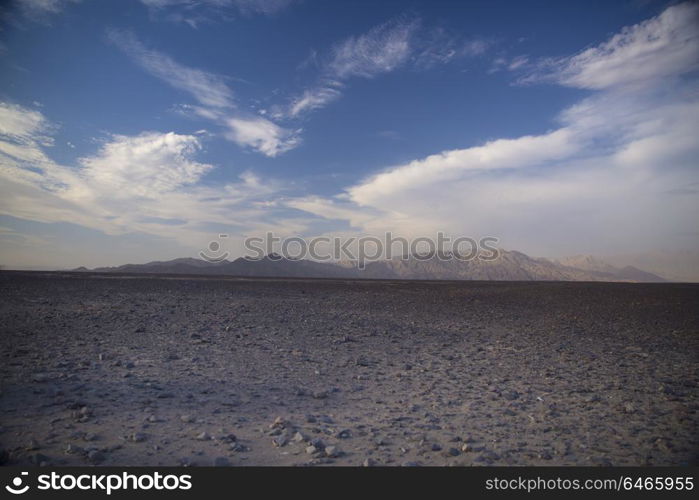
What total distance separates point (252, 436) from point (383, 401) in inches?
94.9

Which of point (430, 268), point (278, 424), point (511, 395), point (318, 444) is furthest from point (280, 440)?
point (430, 268)

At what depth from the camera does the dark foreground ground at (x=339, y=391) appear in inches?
182

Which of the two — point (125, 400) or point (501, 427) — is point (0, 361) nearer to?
point (125, 400)

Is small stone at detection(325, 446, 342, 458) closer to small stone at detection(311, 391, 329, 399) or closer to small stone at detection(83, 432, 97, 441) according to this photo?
small stone at detection(311, 391, 329, 399)

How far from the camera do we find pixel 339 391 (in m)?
6.94

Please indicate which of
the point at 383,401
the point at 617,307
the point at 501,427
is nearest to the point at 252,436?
the point at 383,401

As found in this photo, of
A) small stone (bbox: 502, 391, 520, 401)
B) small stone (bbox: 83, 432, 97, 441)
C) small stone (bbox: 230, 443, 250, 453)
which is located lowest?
small stone (bbox: 502, 391, 520, 401)

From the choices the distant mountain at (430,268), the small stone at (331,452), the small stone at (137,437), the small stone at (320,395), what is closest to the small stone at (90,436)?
the small stone at (137,437)

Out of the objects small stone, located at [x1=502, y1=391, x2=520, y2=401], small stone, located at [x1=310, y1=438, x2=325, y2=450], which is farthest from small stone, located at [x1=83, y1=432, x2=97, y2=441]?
small stone, located at [x1=502, y1=391, x2=520, y2=401]

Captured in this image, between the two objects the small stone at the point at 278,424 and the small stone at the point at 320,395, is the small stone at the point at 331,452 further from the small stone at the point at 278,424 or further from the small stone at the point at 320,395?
the small stone at the point at 320,395

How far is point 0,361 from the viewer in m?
7.87

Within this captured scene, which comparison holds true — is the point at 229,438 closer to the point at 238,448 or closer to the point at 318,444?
the point at 238,448

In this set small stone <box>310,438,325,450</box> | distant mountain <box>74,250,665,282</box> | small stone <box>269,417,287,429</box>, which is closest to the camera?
small stone <box>310,438,325,450</box>

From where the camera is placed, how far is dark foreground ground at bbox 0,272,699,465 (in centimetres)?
463
